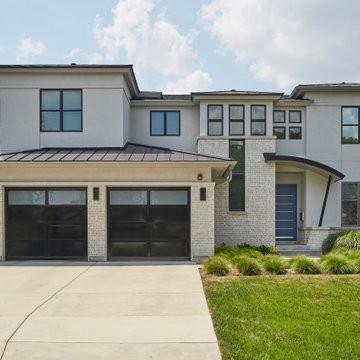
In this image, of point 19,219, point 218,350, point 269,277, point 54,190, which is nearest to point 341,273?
point 269,277

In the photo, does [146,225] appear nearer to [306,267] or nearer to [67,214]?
[67,214]

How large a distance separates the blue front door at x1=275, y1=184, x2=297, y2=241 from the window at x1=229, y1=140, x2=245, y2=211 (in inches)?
99.0

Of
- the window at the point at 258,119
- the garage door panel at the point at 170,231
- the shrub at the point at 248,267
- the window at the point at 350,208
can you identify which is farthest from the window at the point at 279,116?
the shrub at the point at 248,267

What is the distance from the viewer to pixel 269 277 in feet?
31.8

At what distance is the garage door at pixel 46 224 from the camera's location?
42.4ft

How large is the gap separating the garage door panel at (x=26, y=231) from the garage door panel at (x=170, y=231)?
13.3 ft

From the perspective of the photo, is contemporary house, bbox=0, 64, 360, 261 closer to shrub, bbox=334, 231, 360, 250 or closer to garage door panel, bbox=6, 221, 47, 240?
garage door panel, bbox=6, 221, 47, 240

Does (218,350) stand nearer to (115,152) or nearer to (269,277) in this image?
(269,277)

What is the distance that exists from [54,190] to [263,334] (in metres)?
9.67

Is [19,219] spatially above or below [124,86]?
below

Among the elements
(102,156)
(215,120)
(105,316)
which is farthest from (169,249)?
(215,120)

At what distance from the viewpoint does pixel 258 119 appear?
55.5 feet

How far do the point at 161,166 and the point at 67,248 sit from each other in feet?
14.9

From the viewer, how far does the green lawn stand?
16.9 feet
